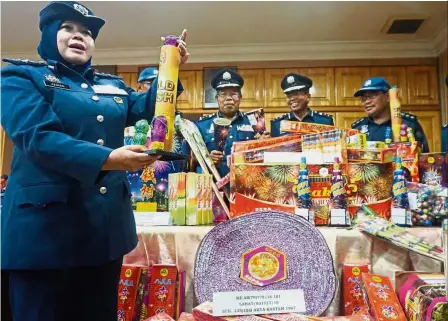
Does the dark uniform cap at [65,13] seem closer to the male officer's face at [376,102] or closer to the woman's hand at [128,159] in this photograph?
the woman's hand at [128,159]

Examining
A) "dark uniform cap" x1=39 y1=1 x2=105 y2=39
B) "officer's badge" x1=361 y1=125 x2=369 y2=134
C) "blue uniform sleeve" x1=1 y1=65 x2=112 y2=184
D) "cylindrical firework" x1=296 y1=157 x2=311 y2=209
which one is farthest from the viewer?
"officer's badge" x1=361 y1=125 x2=369 y2=134

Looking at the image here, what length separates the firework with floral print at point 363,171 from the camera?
4.83ft

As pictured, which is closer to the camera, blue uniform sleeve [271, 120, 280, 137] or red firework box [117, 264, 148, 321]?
red firework box [117, 264, 148, 321]

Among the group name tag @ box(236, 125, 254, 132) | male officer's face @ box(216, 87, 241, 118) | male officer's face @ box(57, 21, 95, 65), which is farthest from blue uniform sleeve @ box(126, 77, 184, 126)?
male officer's face @ box(216, 87, 241, 118)

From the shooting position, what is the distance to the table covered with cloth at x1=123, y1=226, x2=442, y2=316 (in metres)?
1.35

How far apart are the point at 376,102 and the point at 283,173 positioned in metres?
1.34

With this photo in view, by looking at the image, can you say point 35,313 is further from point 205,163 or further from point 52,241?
point 205,163

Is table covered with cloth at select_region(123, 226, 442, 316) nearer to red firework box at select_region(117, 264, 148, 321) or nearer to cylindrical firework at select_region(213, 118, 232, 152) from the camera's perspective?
red firework box at select_region(117, 264, 148, 321)

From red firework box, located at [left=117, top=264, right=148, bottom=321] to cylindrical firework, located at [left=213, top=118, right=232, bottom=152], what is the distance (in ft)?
2.05

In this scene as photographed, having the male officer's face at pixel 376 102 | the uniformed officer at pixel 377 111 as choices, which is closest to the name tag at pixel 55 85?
the uniformed officer at pixel 377 111

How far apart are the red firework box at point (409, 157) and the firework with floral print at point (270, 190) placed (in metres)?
0.47

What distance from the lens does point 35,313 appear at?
33.1 inches

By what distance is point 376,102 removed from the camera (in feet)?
8.29

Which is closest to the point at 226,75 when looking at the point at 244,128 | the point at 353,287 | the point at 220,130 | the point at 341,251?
the point at 244,128
